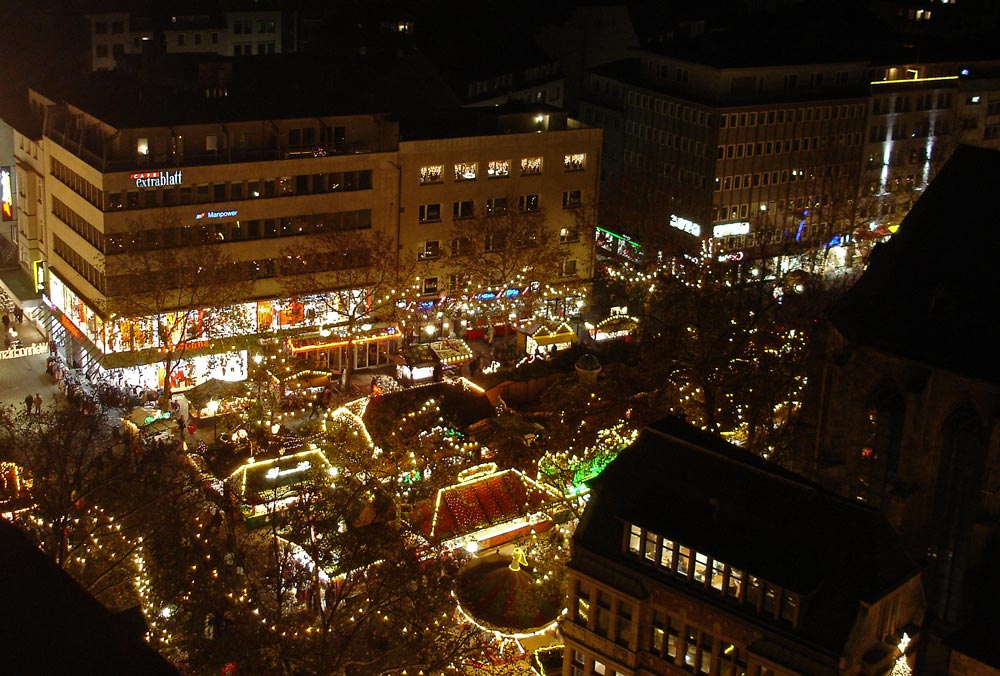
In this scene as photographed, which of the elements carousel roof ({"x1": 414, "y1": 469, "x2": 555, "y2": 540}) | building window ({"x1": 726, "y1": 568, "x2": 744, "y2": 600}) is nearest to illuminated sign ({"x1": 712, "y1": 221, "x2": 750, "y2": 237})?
carousel roof ({"x1": 414, "y1": 469, "x2": 555, "y2": 540})

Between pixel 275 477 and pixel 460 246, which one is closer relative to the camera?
pixel 275 477

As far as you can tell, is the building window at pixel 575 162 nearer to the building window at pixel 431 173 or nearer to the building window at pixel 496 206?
the building window at pixel 496 206

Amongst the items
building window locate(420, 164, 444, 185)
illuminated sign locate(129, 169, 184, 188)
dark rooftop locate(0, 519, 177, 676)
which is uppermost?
dark rooftop locate(0, 519, 177, 676)

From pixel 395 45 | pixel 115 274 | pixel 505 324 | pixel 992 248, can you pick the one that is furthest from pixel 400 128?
pixel 992 248

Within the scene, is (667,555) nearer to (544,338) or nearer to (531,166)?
(544,338)

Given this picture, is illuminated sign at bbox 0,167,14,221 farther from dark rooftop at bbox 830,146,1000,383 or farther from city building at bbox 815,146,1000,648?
dark rooftop at bbox 830,146,1000,383

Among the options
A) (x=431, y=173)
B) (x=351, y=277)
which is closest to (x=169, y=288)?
(x=351, y=277)
